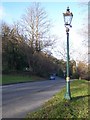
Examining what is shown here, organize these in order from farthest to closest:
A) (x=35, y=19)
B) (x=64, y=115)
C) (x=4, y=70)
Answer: (x=35, y=19)
(x=4, y=70)
(x=64, y=115)

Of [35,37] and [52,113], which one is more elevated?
[35,37]

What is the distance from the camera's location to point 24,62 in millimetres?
79938

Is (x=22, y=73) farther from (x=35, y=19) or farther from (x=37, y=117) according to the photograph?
(x=37, y=117)

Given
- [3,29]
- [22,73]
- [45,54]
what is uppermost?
[3,29]

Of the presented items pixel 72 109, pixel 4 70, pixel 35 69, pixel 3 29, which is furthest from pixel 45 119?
pixel 35 69

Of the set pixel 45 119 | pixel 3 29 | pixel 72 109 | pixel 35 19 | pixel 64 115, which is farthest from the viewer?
pixel 35 19

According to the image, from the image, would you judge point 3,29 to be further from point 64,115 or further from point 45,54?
point 64,115

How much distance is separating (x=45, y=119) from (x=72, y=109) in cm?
208

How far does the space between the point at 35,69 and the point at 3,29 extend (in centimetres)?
1440

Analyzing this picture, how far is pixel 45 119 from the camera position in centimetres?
891

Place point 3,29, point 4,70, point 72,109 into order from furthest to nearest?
1. point 3,29
2. point 4,70
3. point 72,109

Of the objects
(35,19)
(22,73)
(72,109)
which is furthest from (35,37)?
(72,109)

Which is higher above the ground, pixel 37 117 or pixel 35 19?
pixel 35 19

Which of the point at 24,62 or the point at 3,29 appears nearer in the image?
the point at 3,29
